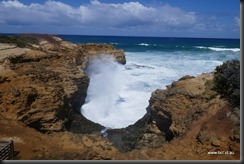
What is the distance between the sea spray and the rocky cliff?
96 cm

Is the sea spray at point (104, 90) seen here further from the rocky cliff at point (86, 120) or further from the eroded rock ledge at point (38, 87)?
the eroded rock ledge at point (38, 87)

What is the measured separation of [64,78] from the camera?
14867 mm

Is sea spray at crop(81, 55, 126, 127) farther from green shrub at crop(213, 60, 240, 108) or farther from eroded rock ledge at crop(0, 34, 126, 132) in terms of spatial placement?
green shrub at crop(213, 60, 240, 108)

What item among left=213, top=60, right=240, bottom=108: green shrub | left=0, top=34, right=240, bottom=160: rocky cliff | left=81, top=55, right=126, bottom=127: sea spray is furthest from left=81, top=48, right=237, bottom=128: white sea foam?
left=213, top=60, right=240, bottom=108: green shrub

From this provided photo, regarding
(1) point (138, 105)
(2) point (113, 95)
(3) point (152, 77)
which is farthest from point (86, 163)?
(3) point (152, 77)

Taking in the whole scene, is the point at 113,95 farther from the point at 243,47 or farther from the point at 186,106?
the point at 243,47

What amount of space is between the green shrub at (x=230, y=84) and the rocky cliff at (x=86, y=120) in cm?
26

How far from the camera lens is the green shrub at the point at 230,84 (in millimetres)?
10223

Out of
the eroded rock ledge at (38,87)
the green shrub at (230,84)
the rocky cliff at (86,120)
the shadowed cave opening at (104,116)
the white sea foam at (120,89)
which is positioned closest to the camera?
the rocky cliff at (86,120)

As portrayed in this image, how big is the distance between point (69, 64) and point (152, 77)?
10833mm

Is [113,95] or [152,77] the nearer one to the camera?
[113,95]

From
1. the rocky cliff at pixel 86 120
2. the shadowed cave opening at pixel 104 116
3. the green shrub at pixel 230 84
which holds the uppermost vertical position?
the green shrub at pixel 230 84

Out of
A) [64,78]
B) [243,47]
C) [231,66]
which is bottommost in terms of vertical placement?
[64,78]

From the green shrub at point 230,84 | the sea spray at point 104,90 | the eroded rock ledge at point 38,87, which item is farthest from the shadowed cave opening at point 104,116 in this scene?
the green shrub at point 230,84
